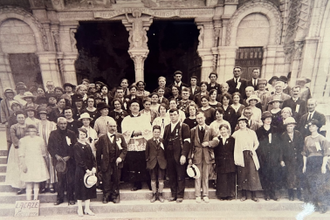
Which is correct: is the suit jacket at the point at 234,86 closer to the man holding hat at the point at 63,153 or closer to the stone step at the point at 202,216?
the stone step at the point at 202,216

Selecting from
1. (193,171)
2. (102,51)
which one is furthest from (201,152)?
(102,51)

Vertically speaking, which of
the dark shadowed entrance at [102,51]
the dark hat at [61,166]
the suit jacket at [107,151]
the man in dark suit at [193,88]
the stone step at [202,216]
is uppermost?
the dark shadowed entrance at [102,51]

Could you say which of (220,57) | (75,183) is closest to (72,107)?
(75,183)

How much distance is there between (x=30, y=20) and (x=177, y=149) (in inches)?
85.7

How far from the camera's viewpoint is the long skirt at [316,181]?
212cm

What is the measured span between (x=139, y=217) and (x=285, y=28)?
105 inches

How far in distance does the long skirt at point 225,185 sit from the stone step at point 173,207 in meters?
0.09

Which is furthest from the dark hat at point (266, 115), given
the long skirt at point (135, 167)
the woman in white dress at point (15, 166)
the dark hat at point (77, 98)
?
the woman in white dress at point (15, 166)

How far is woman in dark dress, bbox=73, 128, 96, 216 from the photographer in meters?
2.08

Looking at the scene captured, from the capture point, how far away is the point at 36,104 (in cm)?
217

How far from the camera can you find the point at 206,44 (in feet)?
Result: 6.90

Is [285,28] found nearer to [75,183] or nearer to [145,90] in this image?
[145,90]

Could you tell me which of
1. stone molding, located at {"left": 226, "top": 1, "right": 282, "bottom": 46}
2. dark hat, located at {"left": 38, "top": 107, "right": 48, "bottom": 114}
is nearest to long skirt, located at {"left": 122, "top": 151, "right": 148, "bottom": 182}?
dark hat, located at {"left": 38, "top": 107, "right": 48, "bottom": 114}

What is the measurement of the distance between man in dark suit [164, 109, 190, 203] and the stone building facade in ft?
2.27
